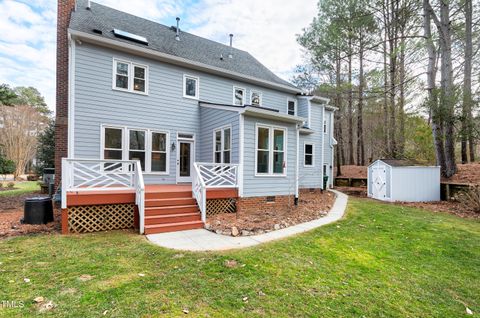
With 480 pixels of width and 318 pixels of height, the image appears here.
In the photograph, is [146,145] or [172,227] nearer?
[172,227]

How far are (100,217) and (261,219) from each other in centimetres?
454

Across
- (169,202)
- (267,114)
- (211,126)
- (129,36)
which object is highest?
(129,36)

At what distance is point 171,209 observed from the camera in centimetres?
663

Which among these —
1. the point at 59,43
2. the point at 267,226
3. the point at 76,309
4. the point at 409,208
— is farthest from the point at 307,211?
the point at 59,43

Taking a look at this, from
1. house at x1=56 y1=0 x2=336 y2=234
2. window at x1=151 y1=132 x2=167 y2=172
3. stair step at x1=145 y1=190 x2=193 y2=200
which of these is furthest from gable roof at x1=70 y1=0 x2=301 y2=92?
stair step at x1=145 y1=190 x2=193 y2=200

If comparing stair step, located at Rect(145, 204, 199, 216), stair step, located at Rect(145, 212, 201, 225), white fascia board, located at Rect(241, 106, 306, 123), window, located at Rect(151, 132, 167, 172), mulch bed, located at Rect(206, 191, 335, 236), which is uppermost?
white fascia board, located at Rect(241, 106, 306, 123)

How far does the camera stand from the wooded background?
1125cm

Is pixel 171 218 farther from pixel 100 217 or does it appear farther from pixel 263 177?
pixel 263 177

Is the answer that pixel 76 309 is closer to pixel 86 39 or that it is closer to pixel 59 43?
pixel 86 39

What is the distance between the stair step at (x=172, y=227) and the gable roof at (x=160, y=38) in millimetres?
7004

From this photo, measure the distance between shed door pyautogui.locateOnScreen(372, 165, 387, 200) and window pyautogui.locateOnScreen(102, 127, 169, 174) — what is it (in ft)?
33.6

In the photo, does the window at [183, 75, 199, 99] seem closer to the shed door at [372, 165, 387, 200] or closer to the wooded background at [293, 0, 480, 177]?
the wooded background at [293, 0, 480, 177]

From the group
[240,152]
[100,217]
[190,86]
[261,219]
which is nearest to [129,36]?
[190,86]

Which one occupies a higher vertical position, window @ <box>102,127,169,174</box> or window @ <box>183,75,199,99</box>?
window @ <box>183,75,199,99</box>
